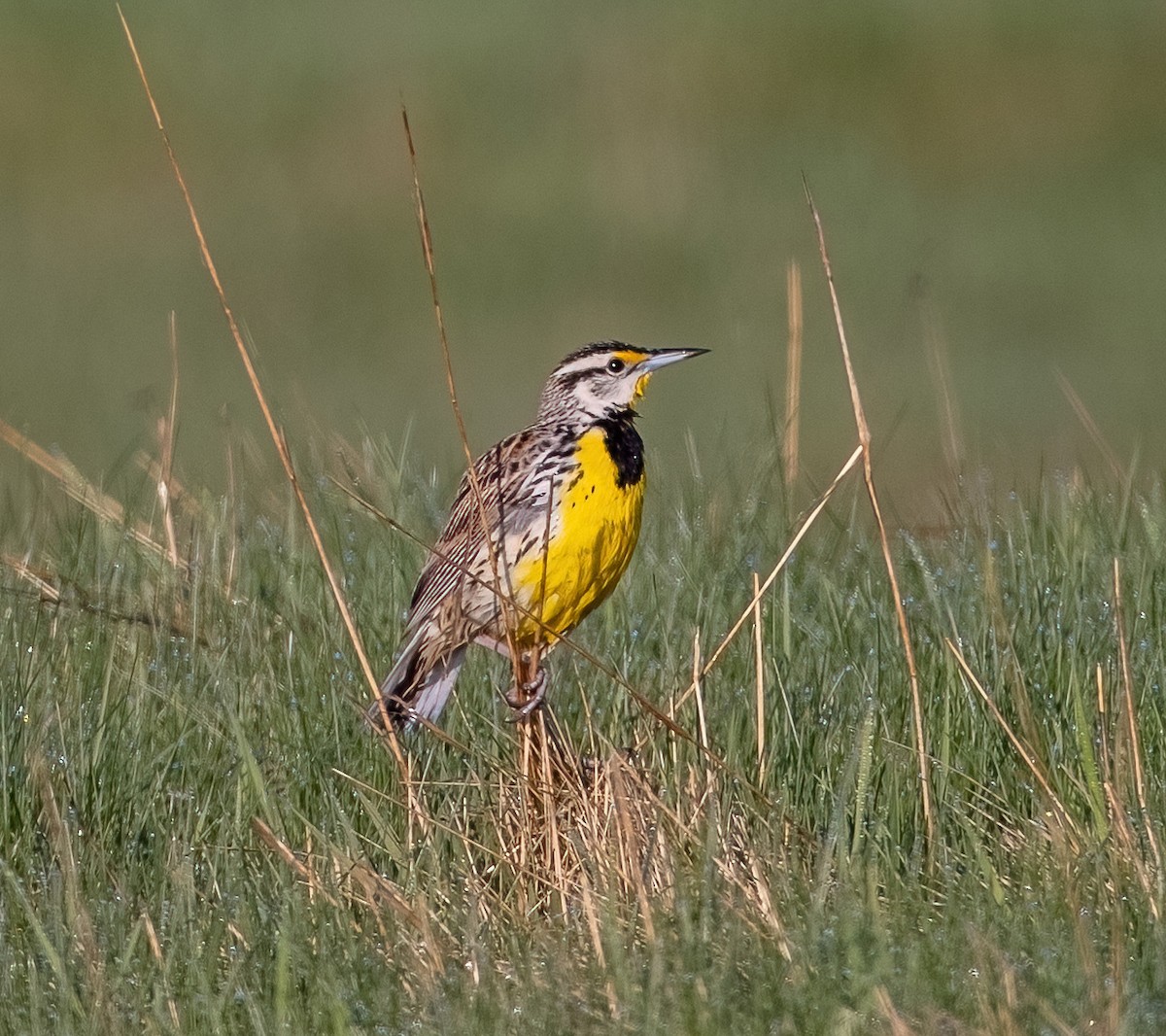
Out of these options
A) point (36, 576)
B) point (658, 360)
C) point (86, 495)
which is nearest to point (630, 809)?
point (658, 360)

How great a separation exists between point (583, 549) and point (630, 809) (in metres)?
0.88

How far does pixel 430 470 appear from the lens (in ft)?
23.0

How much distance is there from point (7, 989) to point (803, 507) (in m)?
2.97

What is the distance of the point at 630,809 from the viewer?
3.82m

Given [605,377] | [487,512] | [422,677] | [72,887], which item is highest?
[605,377]

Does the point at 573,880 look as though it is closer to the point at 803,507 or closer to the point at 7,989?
the point at 7,989

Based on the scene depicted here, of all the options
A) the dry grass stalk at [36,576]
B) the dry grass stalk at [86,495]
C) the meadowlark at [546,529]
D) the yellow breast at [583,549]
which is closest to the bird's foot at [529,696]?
the meadowlark at [546,529]

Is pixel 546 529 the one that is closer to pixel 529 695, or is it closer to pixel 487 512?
pixel 487 512

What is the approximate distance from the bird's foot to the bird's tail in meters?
0.69

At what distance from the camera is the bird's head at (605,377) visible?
16.2 feet

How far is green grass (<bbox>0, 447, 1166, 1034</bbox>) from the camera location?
3258mm

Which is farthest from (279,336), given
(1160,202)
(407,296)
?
(1160,202)

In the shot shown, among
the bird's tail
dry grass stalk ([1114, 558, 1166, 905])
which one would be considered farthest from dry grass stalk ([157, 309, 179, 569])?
dry grass stalk ([1114, 558, 1166, 905])

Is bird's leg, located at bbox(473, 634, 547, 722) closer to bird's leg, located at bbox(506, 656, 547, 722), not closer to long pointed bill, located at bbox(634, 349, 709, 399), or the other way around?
bird's leg, located at bbox(506, 656, 547, 722)
